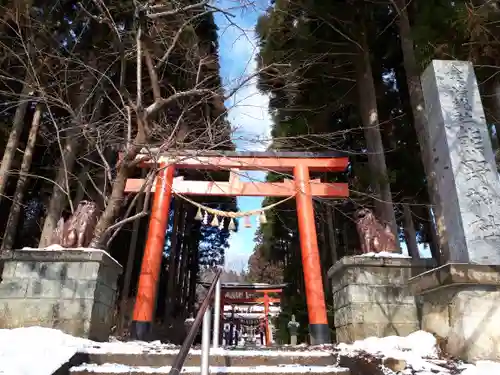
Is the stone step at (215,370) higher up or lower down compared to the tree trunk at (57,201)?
lower down

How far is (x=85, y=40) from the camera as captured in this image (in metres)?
10.4

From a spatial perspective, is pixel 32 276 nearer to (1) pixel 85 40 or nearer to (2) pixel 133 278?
(1) pixel 85 40

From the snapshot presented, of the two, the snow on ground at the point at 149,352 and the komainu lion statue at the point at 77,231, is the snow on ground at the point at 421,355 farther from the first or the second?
the komainu lion statue at the point at 77,231

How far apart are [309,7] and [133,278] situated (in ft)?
43.8

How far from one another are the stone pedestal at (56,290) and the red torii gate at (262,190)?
2708mm

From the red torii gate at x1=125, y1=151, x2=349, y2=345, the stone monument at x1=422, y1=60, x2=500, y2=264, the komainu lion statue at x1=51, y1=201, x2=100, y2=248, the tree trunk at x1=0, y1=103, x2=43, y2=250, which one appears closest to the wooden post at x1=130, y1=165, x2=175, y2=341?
the red torii gate at x1=125, y1=151, x2=349, y2=345

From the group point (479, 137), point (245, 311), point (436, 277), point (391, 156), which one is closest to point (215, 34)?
point (391, 156)

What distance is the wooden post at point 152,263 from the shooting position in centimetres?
749

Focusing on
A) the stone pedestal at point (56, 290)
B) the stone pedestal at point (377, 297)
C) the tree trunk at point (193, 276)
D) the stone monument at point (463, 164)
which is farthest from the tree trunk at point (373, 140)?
the tree trunk at point (193, 276)

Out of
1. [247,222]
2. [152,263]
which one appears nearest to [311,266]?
[247,222]

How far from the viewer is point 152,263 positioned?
8.28 metres

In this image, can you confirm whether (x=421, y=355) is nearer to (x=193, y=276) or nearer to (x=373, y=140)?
(x=373, y=140)

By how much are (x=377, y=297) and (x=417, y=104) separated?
14.6ft

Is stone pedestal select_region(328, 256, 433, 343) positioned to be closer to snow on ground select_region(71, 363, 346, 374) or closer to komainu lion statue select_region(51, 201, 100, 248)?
snow on ground select_region(71, 363, 346, 374)
